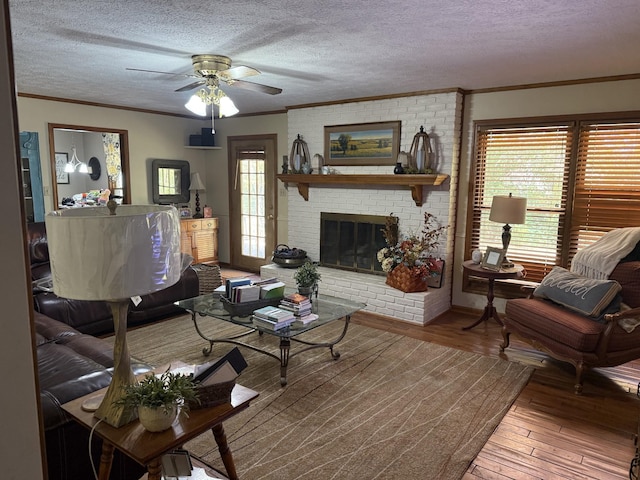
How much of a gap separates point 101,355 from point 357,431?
1584 mm

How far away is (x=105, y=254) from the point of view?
1.25m

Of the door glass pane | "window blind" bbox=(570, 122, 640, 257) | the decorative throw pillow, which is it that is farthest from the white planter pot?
the door glass pane

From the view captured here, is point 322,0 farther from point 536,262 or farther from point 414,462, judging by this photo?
point 536,262

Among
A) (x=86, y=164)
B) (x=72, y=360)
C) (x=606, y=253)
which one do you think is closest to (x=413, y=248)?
(x=606, y=253)

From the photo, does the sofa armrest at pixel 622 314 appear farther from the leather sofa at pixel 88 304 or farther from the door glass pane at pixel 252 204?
the door glass pane at pixel 252 204

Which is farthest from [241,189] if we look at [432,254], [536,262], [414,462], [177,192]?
[414,462]

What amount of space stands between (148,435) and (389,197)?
13.5 ft

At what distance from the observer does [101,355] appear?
8.52 ft

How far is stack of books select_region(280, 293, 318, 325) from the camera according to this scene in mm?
3242

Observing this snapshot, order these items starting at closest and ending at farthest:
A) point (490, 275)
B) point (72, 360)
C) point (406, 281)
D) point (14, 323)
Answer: point (14, 323) → point (72, 360) → point (490, 275) → point (406, 281)

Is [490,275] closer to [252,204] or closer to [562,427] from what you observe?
[562,427]

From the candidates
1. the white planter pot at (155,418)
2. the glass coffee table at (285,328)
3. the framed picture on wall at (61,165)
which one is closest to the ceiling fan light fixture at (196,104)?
the glass coffee table at (285,328)

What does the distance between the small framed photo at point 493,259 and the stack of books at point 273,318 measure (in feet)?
6.76

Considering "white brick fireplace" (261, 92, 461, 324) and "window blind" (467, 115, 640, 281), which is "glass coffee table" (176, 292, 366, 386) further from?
"window blind" (467, 115, 640, 281)
